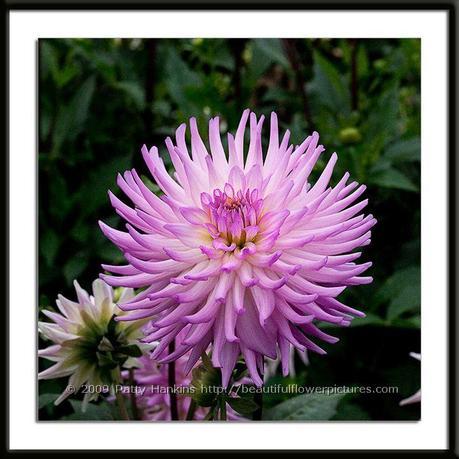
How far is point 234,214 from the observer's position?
1028 millimetres

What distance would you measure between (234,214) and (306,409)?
433 millimetres

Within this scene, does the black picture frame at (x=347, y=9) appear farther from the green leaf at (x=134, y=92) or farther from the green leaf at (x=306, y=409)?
the green leaf at (x=134, y=92)

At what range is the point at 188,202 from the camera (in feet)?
3.46

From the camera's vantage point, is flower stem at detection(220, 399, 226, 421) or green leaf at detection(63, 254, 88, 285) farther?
green leaf at detection(63, 254, 88, 285)

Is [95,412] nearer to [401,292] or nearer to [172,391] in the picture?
[172,391]

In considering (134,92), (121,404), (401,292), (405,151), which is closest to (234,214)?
(121,404)

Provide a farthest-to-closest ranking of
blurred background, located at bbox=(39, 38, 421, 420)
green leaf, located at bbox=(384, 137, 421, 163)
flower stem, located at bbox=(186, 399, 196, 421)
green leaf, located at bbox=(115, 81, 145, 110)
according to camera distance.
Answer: green leaf, located at bbox=(115, 81, 145, 110) < green leaf, located at bbox=(384, 137, 421, 163) < blurred background, located at bbox=(39, 38, 421, 420) < flower stem, located at bbox=(186, 399, 196, 421)

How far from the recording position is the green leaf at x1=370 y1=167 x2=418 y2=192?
1.43 m

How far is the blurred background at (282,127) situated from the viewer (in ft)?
4.49

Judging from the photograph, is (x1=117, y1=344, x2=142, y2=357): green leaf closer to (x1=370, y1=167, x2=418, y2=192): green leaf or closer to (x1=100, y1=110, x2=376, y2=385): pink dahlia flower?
(x1=100, y1=110, x2=376, y2=385): pink dahlia flower

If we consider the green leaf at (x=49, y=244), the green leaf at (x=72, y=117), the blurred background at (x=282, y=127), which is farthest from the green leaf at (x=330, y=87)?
the green leaf at (x=49, y=244)

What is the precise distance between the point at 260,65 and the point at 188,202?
2.45 ft

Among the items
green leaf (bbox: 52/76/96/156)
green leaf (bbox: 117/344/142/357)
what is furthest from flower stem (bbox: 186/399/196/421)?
green leaf (bbox: 52/76/96/156)

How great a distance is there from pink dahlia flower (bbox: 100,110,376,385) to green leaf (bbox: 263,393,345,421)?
27 centimetres
